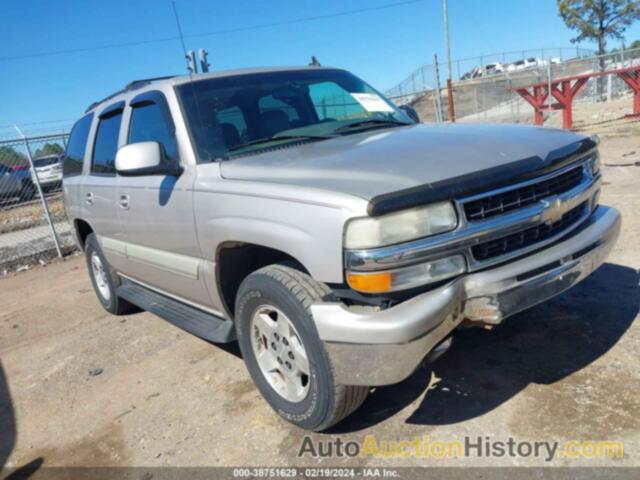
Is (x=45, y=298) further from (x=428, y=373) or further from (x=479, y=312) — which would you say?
(x=479, y=312)

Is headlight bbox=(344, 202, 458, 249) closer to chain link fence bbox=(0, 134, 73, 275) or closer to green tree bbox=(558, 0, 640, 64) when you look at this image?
chain link fence bbox=(0, 134, 73, 275)

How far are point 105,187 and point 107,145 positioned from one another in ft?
1.37

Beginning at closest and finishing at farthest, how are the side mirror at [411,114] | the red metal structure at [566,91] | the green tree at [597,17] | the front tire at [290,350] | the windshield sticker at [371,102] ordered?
the front tire at [290,350], the windshield sticker at [371,102], the side mirror at [411,114], the red metal structure at [566,91], the green tree at [597,17]

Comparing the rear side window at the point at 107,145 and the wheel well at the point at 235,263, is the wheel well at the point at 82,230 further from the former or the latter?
the wheel well at the point at 235,263

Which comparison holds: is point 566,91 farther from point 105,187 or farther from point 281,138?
point 105,187

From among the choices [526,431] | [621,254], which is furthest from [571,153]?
[621,254]

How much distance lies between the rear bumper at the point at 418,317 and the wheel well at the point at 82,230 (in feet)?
12.8

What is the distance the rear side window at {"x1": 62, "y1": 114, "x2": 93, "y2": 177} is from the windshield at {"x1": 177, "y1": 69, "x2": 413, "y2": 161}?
207cm

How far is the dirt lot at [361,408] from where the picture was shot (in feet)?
8.64

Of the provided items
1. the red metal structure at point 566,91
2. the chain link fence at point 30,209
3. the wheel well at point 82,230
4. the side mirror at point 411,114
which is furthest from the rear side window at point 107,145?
the red metal structure at point 566,91

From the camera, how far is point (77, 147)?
5.29m

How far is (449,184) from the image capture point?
222 cm

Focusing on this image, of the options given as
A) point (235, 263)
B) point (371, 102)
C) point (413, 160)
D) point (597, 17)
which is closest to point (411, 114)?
point (371, 102)

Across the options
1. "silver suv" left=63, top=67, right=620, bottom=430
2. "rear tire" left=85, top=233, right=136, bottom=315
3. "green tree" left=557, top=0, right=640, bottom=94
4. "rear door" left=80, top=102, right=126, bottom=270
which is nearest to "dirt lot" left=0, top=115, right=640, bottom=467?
"silver suv" left=63, top=67, right=620, bottom=430
